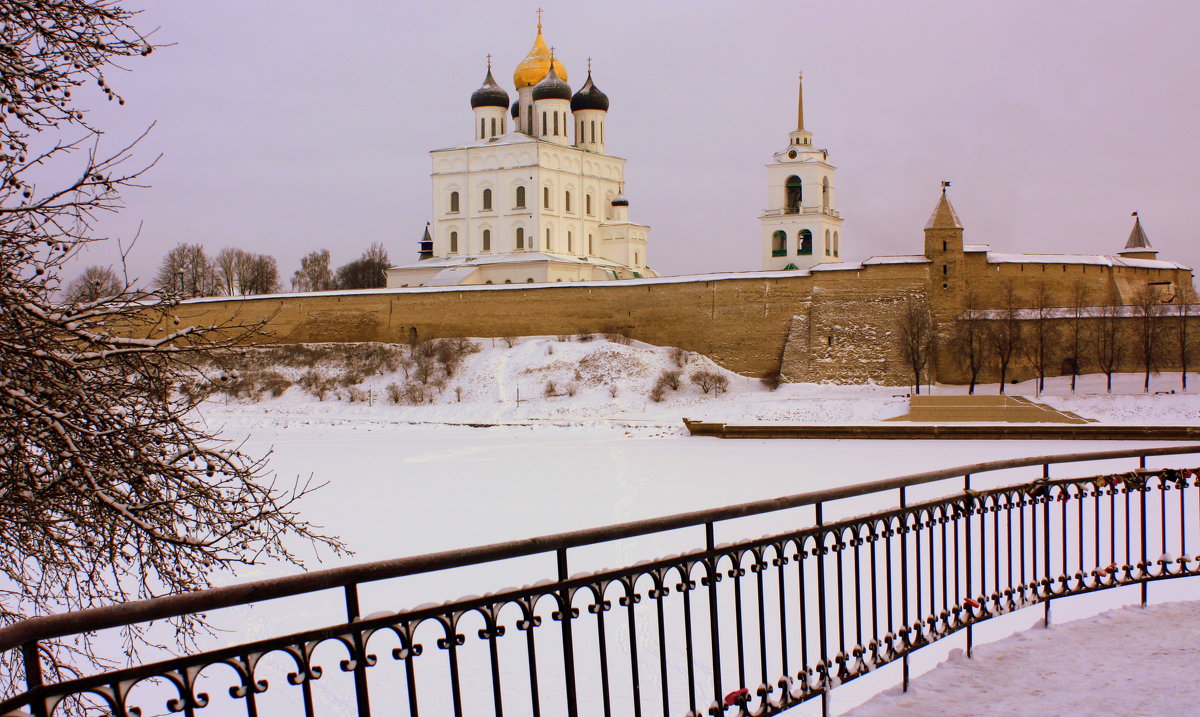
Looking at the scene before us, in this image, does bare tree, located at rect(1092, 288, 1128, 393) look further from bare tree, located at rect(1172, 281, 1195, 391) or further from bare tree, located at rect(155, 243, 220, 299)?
bare tree, located at rect(155, 243, 220, 299)

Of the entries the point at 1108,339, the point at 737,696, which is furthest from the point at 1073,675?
the point at 1108,339

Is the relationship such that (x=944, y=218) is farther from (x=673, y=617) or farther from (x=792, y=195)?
(x=673, y=617)

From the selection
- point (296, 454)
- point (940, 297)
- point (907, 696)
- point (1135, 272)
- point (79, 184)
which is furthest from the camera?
point (1135, 272)

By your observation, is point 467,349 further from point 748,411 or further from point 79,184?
point 79,184

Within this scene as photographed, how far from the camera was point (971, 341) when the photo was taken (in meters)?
30.6

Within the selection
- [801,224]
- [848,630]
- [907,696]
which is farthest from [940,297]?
[907,696]

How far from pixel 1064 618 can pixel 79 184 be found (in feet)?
19.4

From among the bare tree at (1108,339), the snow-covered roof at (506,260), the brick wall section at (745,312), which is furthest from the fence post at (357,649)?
the snow-covered roof at (506,260)

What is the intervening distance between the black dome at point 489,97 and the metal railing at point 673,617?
40248 mm

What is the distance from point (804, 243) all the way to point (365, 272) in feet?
98.9

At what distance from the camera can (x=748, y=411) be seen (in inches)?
1123

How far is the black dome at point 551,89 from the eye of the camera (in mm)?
46594

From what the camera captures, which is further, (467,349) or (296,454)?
(467,349)

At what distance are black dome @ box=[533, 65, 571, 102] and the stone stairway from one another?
2568cm
